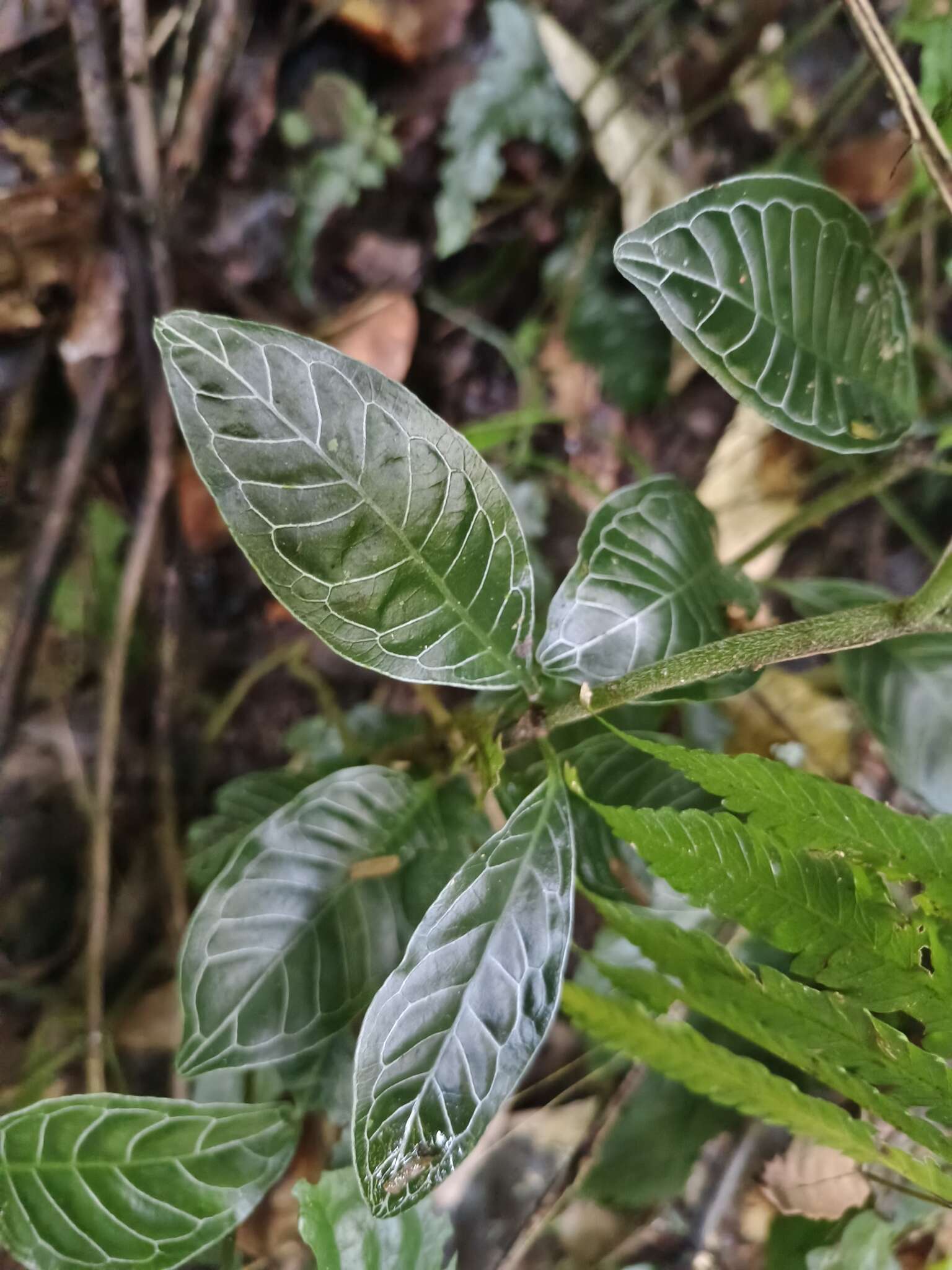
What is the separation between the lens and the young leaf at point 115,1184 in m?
0.75

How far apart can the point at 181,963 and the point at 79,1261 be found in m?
0.27

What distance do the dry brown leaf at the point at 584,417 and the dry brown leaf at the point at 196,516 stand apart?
549 millimetres

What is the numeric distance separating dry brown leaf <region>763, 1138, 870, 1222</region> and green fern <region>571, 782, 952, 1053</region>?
0.49m

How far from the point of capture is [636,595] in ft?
2.47

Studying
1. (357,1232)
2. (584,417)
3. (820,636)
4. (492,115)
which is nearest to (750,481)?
(584,417)

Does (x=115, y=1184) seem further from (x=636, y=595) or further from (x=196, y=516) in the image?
(x=196, y=516)

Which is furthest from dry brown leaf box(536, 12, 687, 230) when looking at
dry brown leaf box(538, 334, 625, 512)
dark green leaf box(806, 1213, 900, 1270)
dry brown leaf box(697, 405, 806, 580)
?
dark green leaf box(806, 1213, 900, 1270)

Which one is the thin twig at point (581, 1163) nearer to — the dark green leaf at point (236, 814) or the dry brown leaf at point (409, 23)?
the dark green leaf at point (236, 814)

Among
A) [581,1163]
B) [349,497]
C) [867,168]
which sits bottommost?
[581,1163]

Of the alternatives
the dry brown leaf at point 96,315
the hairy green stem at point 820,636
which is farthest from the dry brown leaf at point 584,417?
the hairy green stem at point 820,636

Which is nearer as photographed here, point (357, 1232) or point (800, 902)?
point (800, 902)

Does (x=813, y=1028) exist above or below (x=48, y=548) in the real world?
below

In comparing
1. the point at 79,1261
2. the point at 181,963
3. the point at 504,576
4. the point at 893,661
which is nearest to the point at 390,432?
the point at 504,576

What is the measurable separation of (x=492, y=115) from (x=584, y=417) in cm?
45
